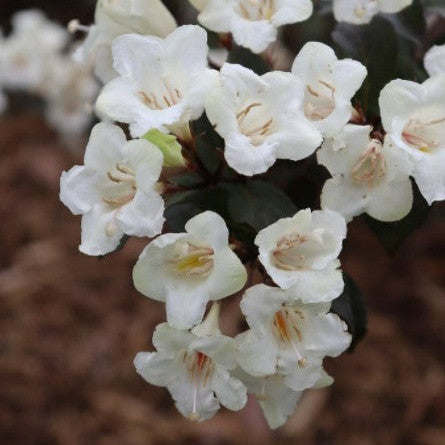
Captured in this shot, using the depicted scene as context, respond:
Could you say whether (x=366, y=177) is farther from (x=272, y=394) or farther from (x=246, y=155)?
(x=272, y=394)

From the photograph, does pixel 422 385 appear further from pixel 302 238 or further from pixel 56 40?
pixel 302 238

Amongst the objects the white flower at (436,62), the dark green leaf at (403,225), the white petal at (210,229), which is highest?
the white flower at (436,62)

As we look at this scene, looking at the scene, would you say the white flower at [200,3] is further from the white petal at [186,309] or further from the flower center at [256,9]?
the white petal at [186,309]

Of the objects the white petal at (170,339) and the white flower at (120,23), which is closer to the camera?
the white petal at (170,339)

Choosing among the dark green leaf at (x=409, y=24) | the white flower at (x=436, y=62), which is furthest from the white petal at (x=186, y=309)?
the dark green leaf at (x=409, y=24)

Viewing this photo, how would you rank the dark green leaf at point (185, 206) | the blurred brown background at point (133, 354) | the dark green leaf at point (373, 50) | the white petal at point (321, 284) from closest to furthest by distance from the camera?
the white petal at point (321, 284)
the dark green leaf at point (185, 206)
the dark green leaf at point (373, 50)
the blurred brown background at point (133, 354)

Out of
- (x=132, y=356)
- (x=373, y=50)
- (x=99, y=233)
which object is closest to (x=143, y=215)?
(x=99, y=233)
